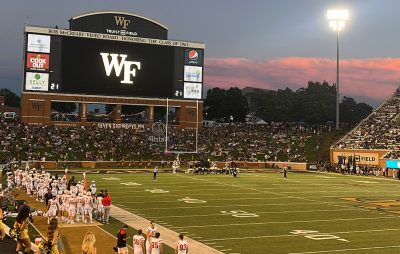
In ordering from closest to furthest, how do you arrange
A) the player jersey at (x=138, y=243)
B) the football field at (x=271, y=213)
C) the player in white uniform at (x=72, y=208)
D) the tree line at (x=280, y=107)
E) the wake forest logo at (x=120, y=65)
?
the player jersey at (x=138, y=243)
the football field at (x=271, y=213)
the player in white uniform at (x=72, y=208)
the wake forest logo at (x=120, y=65)
the tree line at (x=280, y=107)

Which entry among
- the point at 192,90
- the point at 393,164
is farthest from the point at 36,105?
the point at 393,164

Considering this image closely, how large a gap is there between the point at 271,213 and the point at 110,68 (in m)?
40.4

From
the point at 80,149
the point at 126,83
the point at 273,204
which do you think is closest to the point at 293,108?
the point at 126,83

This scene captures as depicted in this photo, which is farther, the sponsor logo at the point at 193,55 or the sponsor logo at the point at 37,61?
the sponsor logo at the point at 193,55

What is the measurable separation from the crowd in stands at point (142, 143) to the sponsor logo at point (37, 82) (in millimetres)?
4352

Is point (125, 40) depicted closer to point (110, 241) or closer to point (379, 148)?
point (379, 148)

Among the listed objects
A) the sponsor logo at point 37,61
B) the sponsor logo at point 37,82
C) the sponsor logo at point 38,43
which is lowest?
the sponsor logo at point 37,82

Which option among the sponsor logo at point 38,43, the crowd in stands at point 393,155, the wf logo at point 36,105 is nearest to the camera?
the crowd in stands at point 393,155

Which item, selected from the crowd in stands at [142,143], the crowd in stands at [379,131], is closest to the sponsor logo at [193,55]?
the crowd in stands at [142,143]

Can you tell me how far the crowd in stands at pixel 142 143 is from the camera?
50.8 metres

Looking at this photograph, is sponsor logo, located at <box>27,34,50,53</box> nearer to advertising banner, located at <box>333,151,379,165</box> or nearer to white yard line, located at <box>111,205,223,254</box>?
advertising banner, located at <box>333,151,379,165</box>

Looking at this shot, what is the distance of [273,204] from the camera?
24.2 metres

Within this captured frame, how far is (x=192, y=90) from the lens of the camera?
62.6 m

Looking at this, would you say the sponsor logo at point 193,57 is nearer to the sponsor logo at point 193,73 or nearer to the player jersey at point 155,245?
the sponsor logo at point 193,73
